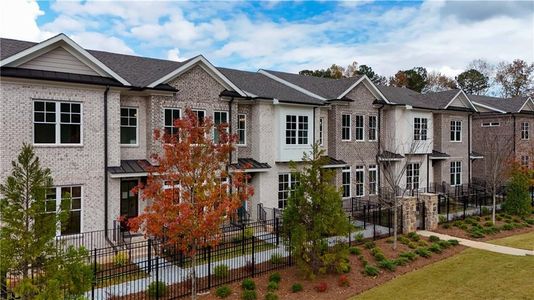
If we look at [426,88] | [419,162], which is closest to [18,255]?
[419,162]

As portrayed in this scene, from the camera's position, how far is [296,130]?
22.2 meters

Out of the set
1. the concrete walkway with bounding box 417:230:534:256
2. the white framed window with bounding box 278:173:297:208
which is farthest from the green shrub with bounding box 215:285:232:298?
the concrete walkway with bounding box 417:230:534:256

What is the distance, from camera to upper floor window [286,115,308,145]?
72.1 feet

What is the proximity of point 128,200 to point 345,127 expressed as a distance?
1404 cm

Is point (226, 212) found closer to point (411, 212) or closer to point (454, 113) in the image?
point (411, 212)

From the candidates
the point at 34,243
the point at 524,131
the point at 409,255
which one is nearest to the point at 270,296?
the point at 34,243

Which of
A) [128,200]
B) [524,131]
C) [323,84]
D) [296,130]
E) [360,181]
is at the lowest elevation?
[128,200]

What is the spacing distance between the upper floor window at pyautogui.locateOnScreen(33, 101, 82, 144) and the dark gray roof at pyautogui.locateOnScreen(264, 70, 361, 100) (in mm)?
14601

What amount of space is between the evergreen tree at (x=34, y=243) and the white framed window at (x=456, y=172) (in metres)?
29.7

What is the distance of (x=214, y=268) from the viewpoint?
13.1 meters

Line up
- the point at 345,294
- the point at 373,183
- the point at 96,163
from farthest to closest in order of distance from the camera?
the point at 373,183, the point at 96,163, the point at 345,294

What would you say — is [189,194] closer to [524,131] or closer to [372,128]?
[372,128]

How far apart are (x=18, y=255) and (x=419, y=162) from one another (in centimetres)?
2681

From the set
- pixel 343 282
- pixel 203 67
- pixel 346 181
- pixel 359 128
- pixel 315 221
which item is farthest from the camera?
pixel 359 128
